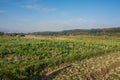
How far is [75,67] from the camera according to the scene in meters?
16.1

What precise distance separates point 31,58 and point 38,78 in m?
6.53

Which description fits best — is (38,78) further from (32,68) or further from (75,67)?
(75,67)

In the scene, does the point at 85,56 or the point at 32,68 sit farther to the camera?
the point at 85,56

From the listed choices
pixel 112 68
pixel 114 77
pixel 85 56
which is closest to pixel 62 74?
pixel 114 77

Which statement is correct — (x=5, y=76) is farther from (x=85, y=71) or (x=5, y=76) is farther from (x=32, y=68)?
(x=85, y=71)

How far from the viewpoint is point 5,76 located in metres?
12.2

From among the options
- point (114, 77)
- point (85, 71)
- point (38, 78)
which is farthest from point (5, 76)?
point (114, 77)

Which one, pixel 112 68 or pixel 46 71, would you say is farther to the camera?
pixel 112 68

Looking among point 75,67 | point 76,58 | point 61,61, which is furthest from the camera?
point 76,58

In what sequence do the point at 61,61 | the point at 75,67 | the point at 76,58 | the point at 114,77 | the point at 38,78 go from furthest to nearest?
the point at 76,58, the point at 61,61, the point at 75,67, the point at 114,77, the point at 38,78

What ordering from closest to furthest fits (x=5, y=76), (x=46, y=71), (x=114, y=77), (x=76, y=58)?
(x=5, y=76), (x=114, y=77), (x=46, y=71), (x=76, y=58)

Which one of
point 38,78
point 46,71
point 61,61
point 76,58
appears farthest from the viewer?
point 76,58

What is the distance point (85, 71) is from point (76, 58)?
5.74 m

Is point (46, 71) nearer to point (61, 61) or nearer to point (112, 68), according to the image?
point (61, 61)
